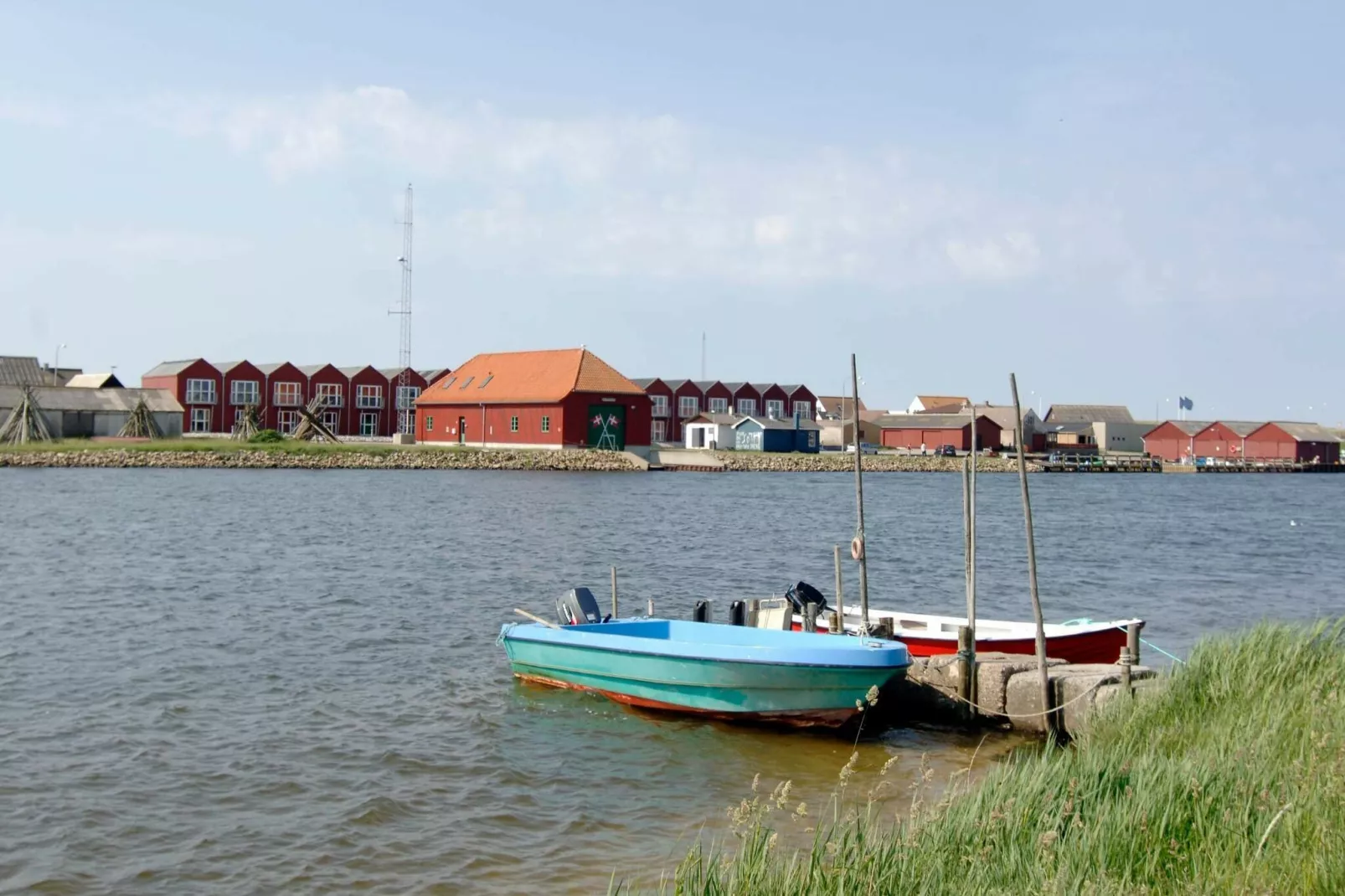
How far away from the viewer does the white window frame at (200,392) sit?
88.8m

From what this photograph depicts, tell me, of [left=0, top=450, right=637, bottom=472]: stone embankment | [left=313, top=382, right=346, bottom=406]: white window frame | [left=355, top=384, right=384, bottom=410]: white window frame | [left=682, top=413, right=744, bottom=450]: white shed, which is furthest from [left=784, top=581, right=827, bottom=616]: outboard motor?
[left=355, top=384, right=384, bottom=410]: white window frame

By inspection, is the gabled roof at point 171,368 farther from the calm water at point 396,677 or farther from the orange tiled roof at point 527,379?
the calm water at point 396,677

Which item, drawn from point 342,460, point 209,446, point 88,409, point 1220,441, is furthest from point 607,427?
point 1220,441

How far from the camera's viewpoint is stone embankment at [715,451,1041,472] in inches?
3423

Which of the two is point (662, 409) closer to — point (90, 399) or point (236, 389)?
point (236, 389)

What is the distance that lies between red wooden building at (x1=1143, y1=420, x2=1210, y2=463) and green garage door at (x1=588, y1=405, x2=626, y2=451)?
2596 inches

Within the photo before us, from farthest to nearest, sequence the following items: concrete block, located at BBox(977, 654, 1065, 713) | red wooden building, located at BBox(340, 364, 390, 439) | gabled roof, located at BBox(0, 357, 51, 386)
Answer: red wooden building, located at BBox(340, 364, 390, 439) → gabled roof, located at BBox(0, 357, 51, 386) → concrete block, located at BBox(977, 654, 1065, 713)

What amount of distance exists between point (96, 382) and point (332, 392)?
18.8 m

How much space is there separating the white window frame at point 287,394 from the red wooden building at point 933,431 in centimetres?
5246

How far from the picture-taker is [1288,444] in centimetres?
11756

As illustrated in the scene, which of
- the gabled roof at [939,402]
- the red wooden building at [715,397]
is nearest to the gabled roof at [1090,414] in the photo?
the gabled roof at [939,402]

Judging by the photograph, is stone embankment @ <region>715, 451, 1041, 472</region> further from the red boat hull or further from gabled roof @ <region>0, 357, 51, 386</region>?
the red boat hull

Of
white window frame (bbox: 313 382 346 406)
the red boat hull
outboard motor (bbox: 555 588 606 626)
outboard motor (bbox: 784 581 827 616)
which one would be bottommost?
the red boat hull

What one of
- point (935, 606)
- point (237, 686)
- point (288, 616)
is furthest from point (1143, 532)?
point (237, 686)
